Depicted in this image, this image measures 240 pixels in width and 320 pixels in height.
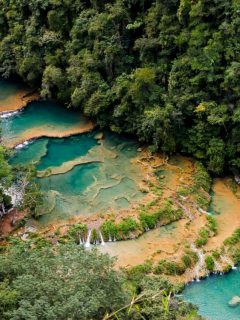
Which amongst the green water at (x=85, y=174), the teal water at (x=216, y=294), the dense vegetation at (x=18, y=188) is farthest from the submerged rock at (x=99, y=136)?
the teal water at (x=216, y=294)

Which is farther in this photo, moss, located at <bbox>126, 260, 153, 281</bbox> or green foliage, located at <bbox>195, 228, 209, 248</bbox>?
green foliage, located at <bbox>195, 228, 209, 248</bbox>

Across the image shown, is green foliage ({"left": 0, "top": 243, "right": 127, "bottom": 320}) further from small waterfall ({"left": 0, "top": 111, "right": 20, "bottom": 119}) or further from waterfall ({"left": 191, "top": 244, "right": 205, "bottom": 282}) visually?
small waterfall ({"left": 0, "top": 111, "right": 20, "bottom": 119})

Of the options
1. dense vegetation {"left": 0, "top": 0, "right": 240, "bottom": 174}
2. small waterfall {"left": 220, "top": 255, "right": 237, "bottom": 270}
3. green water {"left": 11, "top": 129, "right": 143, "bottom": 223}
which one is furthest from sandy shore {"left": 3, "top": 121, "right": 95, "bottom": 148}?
small waterfall {"left": 220, "top": 255, "right": 237, "bottom": 270}

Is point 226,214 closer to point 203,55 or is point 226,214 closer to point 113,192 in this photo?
point 113,192

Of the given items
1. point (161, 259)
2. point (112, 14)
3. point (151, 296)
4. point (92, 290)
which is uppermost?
point (112, 14)

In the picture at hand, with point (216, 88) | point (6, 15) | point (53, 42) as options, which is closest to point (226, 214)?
point (216, 88)
